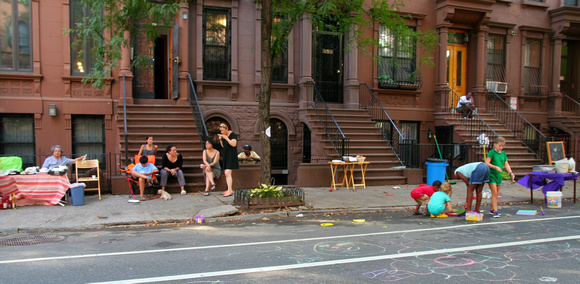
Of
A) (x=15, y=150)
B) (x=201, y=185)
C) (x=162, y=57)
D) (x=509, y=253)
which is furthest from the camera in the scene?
(x=162, y=57)

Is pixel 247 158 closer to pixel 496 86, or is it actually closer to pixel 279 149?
pixel 279 149

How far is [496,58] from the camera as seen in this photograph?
694 inches

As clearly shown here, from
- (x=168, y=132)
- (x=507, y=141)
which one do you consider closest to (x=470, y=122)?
(x=507, y=141)

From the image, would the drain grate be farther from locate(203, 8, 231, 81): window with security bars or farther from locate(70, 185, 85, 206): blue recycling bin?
locate(203, 8, 231, 81): window with security bars

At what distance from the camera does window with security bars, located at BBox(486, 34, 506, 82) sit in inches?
688

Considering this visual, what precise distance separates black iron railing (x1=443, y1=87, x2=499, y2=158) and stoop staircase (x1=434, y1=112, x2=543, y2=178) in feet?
0.42

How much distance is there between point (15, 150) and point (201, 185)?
19.9 feet

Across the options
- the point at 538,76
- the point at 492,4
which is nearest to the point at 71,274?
the point at 492,4

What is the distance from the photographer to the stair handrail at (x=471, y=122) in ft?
49.3

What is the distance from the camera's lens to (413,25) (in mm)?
16250

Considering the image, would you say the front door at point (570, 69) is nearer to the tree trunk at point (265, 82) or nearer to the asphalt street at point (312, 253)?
the asphalt street at point (312, 253)

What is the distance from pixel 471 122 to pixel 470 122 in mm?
448

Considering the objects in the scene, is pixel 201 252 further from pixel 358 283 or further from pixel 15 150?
pixel 15 150

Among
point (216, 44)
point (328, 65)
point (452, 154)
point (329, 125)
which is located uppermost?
point (216, 44)
